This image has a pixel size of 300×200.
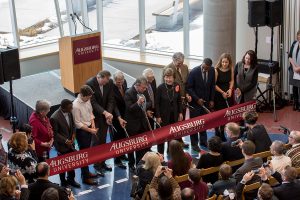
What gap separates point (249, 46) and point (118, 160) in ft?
13.1

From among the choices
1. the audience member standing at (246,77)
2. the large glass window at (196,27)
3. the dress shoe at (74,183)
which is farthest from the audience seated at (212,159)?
the large glass window at (196,27)

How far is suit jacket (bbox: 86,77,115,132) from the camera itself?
9227 mm

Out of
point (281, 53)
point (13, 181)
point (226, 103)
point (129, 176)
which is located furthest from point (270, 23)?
point (13, 181)

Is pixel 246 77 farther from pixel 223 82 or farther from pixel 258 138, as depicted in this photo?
pixel 258 138

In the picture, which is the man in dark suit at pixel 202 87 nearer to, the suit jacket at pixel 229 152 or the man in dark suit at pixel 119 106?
the man in dark suit at pixel 119 106

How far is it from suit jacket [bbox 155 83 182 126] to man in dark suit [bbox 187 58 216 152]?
43 cm

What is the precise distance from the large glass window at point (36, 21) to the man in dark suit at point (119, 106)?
5.27m

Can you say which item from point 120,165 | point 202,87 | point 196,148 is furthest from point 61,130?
point 196,148

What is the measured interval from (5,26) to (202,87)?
18.8 feet

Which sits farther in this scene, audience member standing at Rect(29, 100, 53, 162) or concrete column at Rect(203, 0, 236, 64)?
concrete column at Rect(203, 0, 236, 64)

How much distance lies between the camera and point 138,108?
920 cm

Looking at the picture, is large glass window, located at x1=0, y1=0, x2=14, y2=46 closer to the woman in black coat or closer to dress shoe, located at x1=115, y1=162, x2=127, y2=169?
dress shoe, located at x1=115, y1=162, x2=127, y2=169

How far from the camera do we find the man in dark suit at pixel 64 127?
854 centimetres

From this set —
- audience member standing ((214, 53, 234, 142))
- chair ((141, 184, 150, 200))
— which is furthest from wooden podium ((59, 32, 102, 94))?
chair ((141, 184, 150, 200))
